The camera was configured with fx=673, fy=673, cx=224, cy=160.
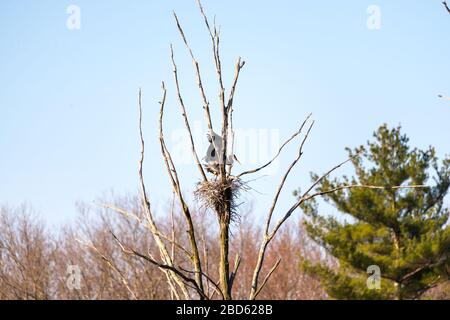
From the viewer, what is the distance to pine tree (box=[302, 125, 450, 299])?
17672mm

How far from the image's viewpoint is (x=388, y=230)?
18891mm

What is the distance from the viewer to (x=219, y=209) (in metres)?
2.38

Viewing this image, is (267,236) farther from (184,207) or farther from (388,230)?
(388,230)

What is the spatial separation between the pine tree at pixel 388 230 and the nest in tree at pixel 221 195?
50.8ft

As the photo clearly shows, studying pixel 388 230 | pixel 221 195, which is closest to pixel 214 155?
pixel 221 195

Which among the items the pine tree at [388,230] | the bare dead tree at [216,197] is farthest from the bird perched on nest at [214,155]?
the pine tree at [388,230]

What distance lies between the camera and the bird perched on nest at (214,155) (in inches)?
92.3

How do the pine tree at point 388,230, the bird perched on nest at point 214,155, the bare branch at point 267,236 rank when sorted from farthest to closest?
the pine tree at point 388,230 → the bird perched on nest at point 214,155 → the bare branch at point 267,236

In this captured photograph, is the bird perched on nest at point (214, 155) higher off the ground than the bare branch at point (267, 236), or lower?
higher

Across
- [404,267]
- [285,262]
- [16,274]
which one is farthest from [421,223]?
[16,274]

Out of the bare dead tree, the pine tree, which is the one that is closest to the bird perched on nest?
the bare dead tree

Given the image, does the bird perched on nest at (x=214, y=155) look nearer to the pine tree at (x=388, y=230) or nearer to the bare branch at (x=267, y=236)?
the bare branch at (x=267, y=236)
